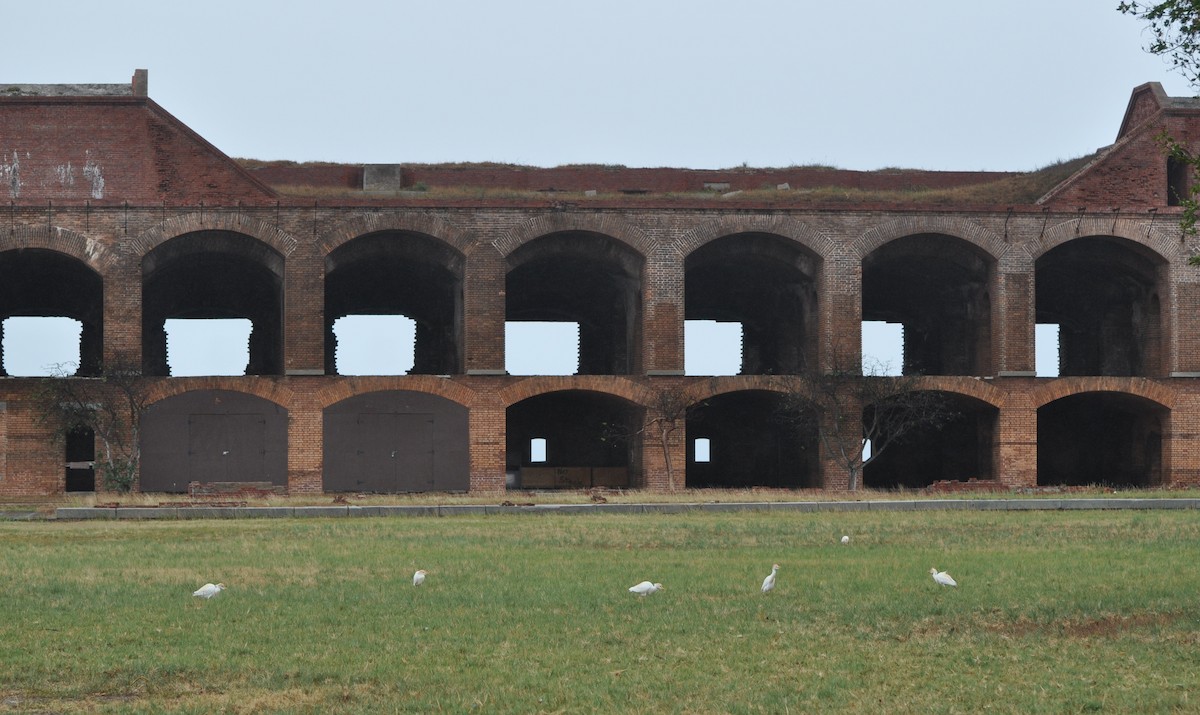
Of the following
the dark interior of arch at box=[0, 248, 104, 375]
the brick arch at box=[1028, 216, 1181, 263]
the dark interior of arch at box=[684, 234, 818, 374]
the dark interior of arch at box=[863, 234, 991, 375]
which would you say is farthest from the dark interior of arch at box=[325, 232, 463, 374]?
the brick arch at box=[1028, 216, 1181, 263]

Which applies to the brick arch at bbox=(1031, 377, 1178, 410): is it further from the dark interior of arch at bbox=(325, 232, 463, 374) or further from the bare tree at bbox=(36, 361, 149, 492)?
the bare tree at bbox=(36, 361, 149, 492)

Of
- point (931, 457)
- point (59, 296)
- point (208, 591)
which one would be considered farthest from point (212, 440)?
point (208, 591)

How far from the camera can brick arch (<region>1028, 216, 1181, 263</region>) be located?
35000 mm

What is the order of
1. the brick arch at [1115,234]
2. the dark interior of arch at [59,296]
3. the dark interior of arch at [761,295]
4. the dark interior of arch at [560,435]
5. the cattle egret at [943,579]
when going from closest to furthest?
the cattle egret at [943,579] → the brick arch at [1115,234] → the dark interior of arch at [761,295] → the dark interior of arch at [59,296] → the dark interior of arch at [560,435]

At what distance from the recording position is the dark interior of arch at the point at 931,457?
40.5 metres

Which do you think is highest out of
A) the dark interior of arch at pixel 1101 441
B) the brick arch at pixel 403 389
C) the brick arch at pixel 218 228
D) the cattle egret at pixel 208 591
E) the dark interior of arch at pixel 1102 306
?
the brick arch at pixel 218 228

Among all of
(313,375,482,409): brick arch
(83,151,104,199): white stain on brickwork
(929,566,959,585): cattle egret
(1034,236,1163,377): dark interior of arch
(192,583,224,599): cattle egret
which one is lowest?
(192,583,224,599): cattle egret

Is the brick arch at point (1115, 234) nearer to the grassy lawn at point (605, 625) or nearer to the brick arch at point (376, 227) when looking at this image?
the brick arch at point (376, 227)

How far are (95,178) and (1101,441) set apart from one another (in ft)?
87.6

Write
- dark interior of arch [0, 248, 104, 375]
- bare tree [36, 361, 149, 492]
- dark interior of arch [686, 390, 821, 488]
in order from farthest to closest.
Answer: dark interior of arch [686, 390, 821, 488] < dark interior of arch [0, 248, 104, 375] < bare tree [36, 361, 149, 492]

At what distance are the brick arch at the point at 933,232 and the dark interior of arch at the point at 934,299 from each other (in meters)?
0.42

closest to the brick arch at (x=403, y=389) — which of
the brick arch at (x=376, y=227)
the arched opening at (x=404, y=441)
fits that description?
the arched opening at (x=404, y=441)

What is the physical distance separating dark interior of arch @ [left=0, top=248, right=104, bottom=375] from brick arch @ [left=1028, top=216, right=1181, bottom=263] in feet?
74.8

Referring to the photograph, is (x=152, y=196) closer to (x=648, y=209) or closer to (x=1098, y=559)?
(x=648, y=209)
